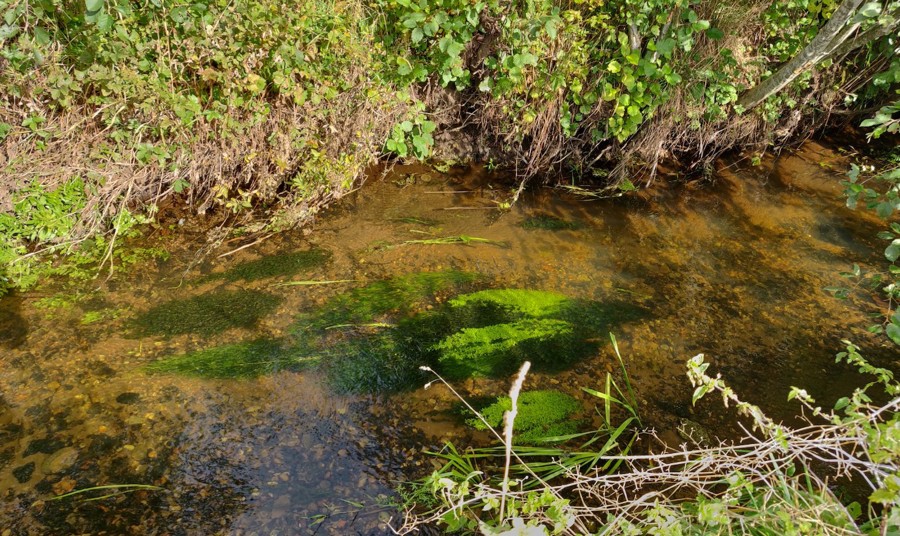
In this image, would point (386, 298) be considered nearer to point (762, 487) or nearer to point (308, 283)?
point (308, 283)

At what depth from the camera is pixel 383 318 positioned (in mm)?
3428

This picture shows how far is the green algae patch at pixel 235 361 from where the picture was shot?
116 inches

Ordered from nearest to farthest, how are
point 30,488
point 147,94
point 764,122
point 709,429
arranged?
1. point 30,488
2. point 709,429
3. point 147,94
4. point 764,122

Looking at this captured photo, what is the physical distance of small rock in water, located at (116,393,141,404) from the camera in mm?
2724

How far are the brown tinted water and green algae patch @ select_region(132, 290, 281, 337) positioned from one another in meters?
0.01

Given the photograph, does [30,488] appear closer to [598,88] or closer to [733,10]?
[598,88]

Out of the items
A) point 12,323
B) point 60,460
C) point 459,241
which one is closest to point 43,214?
point 12,323

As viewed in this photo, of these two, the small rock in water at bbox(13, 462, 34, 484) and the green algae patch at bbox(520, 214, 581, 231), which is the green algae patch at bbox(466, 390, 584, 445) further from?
the small rock in water at bbox(13, 462, 34, 484)

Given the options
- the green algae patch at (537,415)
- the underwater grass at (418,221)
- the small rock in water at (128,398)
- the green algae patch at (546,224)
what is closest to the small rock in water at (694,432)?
the green algae patch at (537,415)

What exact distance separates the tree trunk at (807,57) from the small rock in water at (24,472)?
5.05 meters

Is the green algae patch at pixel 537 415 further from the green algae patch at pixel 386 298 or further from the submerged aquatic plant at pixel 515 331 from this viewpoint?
the green algae patch at pixel 386 298

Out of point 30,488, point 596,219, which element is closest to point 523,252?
point 596,219

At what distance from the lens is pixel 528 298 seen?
3668 mm

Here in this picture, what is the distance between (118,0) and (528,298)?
277 cm
